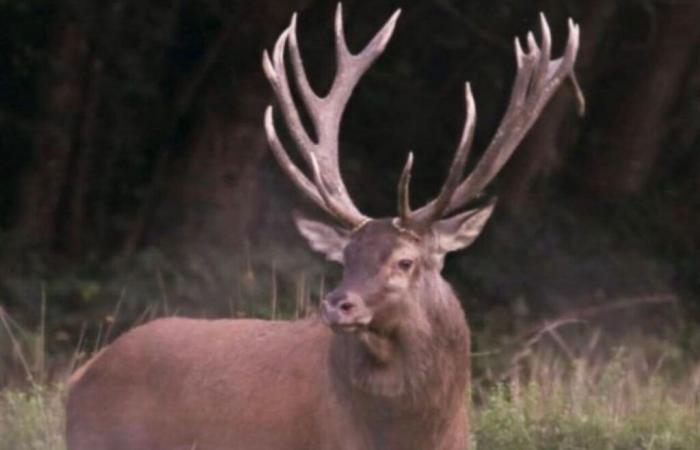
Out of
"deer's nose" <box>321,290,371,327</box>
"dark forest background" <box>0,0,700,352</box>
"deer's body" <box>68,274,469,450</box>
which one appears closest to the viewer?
"deer's nose" <box>321,290,371,327</box>

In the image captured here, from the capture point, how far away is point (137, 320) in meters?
13.7

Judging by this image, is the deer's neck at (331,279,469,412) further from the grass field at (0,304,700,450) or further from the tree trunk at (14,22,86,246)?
the tree trunk at (14,22,86,246)

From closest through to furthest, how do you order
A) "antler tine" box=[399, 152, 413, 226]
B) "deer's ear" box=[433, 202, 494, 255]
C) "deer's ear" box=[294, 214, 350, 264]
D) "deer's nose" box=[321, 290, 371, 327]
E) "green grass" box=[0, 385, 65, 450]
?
"deer's nose" box=[321, 290, 371, 327] → "antler tine" box=[399, 152, 413, 226] → "deer's ear" box=[433, 202, 494, 255] → "deer's ear" box=[294, 214, 350, 264] → "green grass" box=[0, 385, 65, 450]

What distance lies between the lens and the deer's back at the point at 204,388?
820cm

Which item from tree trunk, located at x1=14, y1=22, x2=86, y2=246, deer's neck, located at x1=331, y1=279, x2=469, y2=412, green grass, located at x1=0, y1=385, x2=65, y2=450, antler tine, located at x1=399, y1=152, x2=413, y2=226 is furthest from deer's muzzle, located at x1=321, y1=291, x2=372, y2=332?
tree trunk, located at x1=14, y1=22, x2=86, y2=246

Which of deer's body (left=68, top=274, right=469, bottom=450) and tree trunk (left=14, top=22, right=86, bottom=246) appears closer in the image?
deer's body (left=68, top=274, right=469, bottom=450)

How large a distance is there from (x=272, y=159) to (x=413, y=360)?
25.0ft

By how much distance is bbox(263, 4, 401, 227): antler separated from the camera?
8195 millimetres

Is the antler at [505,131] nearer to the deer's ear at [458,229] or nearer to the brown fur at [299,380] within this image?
the deer's ear at [458,229]

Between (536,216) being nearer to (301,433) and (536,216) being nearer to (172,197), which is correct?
(172,197)

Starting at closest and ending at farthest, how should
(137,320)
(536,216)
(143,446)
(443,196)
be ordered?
(443,196)
(143,446)
(137,320)
(536,216)

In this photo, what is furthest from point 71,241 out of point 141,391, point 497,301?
point 141,391

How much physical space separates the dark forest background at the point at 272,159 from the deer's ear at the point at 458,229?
18.4ft

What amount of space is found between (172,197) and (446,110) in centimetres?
242
